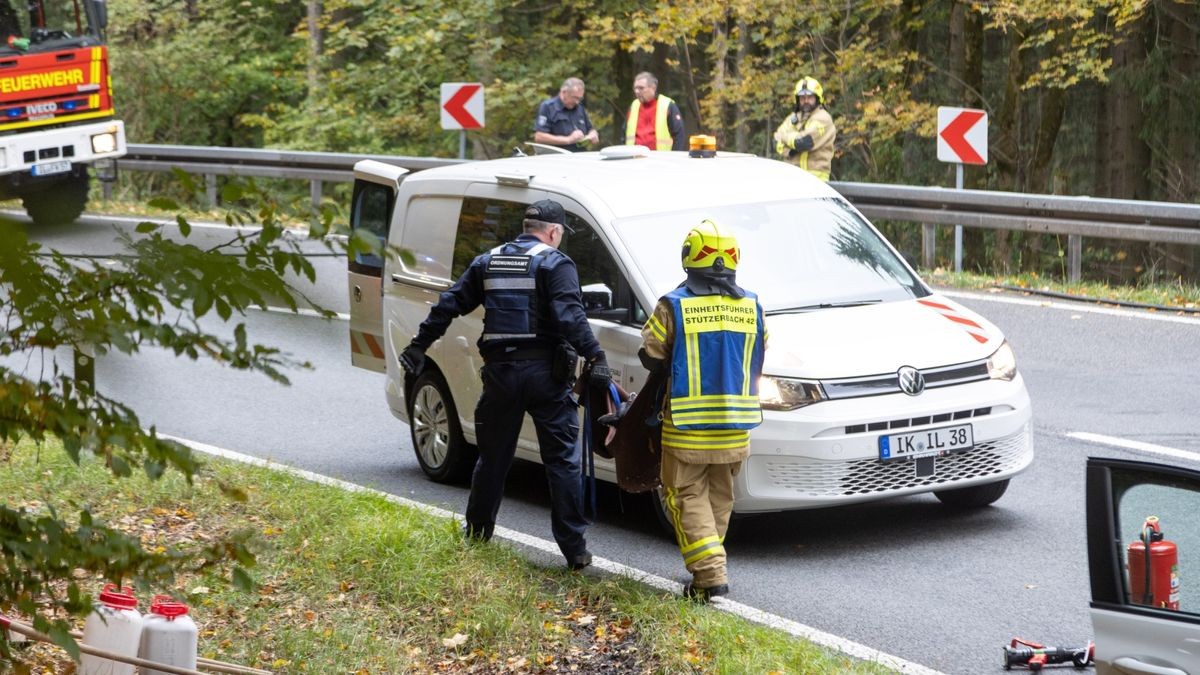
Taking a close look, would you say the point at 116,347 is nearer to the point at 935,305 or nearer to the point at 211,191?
the point at 211,191

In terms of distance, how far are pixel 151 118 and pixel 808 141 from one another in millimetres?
19589

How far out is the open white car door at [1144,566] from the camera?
3.84 metres

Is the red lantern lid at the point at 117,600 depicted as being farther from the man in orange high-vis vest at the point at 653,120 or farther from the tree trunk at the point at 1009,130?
the tree trunk at the point at 1009,130

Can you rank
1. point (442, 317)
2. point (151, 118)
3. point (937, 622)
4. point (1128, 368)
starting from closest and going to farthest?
point (937, 622)
point (442, 317)
point (1128, 368)
point (151, 118)

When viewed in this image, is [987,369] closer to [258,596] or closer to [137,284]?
[258,596]

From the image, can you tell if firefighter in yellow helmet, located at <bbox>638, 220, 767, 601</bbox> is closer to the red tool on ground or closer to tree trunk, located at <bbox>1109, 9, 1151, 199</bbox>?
the red tool on ground

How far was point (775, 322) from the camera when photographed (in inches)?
316

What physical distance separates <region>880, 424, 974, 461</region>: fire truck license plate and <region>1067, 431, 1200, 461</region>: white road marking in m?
2.02

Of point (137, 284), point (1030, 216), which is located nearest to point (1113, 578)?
point (137, 284)

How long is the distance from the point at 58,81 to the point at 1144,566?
16.9m

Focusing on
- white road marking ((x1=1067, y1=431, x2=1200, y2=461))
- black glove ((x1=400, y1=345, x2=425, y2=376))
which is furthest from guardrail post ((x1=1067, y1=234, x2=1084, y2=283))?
black glove ((x1=400, y1=345, x2=425, y2=376))

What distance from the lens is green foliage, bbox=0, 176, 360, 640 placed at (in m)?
3.01

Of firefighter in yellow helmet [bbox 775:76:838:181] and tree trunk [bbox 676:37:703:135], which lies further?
tree trunk [bbox 676:37:703:135]

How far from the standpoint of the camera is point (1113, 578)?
399cm
